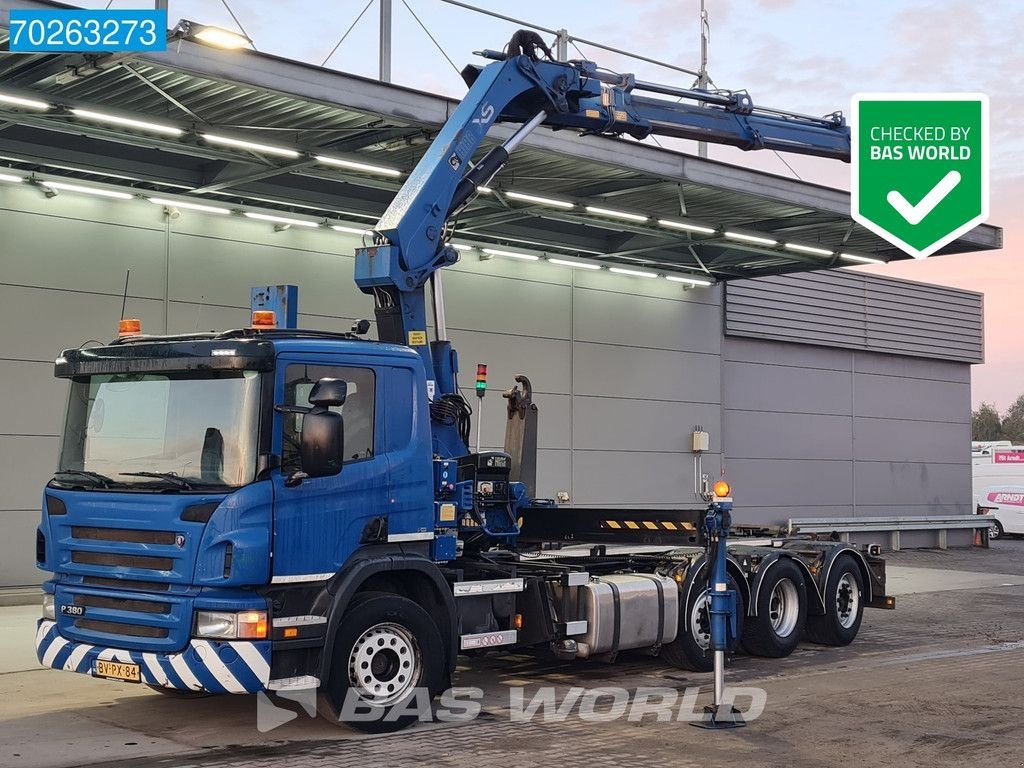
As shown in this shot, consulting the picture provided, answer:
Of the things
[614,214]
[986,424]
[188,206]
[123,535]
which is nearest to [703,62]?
[614,214]

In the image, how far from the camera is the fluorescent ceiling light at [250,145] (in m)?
14.9

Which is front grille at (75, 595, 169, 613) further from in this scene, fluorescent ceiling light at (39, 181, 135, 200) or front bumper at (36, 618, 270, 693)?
fluorescent ceiling light at (39, 181, 135, 200)

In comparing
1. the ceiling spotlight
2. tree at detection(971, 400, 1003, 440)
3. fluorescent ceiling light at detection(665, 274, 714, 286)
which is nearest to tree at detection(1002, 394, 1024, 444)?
tree at detection(971, 400, 1003, 440)

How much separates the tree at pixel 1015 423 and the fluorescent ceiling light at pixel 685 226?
282 feet

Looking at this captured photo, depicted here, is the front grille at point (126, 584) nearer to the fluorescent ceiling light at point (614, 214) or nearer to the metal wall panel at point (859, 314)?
the fluorescent ceiling light at point (614, 214)

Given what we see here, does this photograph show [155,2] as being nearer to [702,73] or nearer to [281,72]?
[281,72]

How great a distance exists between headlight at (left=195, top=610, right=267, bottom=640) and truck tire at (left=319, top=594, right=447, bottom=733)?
68cm

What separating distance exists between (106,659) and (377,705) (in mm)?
1892

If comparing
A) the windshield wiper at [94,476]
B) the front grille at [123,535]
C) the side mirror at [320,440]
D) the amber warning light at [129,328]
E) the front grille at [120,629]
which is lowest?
the front grille at [120,629]

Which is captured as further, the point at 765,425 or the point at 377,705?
the point at 765,425

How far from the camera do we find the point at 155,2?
13.0m

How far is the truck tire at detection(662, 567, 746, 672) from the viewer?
11977mm

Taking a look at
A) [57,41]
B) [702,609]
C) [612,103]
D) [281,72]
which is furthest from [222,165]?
[702,609]

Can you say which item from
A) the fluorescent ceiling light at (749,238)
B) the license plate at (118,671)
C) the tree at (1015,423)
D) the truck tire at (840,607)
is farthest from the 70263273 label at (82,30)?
the tree at (1015,423)
